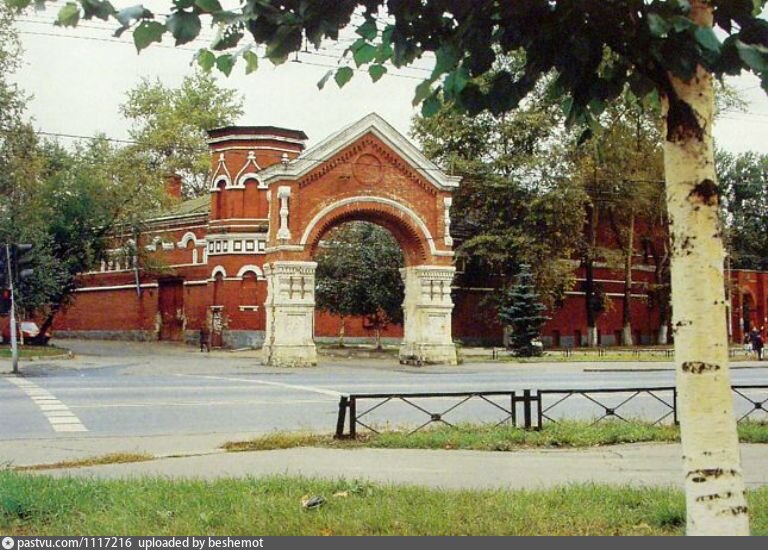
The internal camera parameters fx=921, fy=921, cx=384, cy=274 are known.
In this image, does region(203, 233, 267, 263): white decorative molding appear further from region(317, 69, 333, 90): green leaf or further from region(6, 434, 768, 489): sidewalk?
region(317, 69, 333, 90): green leaf

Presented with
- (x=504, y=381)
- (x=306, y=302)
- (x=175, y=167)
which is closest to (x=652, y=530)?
(x=504, y=381)

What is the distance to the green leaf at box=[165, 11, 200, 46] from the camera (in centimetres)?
444

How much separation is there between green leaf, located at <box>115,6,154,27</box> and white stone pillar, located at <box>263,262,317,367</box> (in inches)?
1220

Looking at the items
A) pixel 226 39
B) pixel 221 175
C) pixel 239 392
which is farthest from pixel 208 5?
pixel 221 175

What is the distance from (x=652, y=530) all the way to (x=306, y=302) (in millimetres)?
28984

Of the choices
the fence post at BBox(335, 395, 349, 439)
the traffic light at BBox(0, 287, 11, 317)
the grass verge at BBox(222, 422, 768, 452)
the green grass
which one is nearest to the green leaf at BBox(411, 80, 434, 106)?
the grass verge at BBox(222, 422, 768, 452)

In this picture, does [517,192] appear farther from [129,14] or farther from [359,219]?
[129,14]

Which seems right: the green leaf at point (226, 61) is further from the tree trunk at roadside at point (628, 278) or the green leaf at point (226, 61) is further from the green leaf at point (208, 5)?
the tree trunk at roadside at point (628, 278)

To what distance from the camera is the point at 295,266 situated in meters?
35.6

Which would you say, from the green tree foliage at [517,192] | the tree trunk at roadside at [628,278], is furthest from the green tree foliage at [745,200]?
the green tree foliage at [517,192]

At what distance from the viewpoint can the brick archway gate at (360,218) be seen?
35.5 meters

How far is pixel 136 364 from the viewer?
36.0 meters

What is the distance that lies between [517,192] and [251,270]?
14.4 meters

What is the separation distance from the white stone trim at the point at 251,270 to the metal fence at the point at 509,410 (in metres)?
28.4
